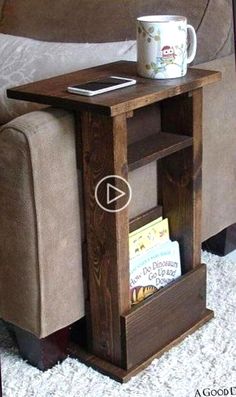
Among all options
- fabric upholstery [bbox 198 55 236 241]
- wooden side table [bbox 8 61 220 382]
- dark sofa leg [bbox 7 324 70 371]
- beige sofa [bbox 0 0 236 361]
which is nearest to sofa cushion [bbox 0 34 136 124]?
beige sofa [bbox 0 0 236 361]

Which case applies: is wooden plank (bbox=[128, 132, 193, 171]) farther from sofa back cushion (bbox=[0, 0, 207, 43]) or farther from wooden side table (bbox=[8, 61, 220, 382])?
sofa back cushion (bbox=[0, 0, 207, 43])

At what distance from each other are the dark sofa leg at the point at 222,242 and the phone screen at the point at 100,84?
0.68 meters

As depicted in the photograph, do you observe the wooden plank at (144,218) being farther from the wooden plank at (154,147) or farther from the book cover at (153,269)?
the wooden plank at (154,147)

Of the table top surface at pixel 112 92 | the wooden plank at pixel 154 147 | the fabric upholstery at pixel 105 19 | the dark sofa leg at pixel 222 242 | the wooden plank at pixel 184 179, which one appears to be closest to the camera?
the table top surface at pixel 112 92

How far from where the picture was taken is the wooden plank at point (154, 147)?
1355mm

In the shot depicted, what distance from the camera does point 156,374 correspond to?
1.43 meters

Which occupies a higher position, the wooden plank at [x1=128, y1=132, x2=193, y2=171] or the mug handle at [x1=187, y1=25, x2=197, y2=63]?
the mug handle at [x1=187, y1=25, x2=197, y2=63]

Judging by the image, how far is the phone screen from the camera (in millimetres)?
1288

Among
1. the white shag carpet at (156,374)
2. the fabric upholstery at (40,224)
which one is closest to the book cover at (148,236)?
the fabric upholstery at (40,224)

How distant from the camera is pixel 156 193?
1566 mm

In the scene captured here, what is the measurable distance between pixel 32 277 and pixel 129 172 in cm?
29

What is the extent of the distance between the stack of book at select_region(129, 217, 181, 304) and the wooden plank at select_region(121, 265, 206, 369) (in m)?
0.03

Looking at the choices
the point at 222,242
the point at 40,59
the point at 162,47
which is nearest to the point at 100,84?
the point at 162,47

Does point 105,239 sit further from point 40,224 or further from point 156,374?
point 156,374
